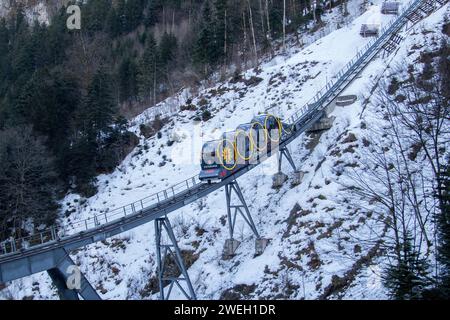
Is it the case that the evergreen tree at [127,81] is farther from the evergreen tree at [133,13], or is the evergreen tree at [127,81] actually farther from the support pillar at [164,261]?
the support pillar at [164,261]

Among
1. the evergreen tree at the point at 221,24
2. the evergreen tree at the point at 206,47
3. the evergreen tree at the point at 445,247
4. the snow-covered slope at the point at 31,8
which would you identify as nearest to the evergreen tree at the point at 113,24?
the evergreen tree at the point at 221,24

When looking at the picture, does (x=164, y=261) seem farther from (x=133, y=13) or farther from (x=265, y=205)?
(x=133, y=13)

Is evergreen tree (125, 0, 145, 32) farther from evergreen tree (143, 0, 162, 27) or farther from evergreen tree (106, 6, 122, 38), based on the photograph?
evergreen tree (106, 6, 122, 38)

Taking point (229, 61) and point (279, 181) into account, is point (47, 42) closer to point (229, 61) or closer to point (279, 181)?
point (229, 61)

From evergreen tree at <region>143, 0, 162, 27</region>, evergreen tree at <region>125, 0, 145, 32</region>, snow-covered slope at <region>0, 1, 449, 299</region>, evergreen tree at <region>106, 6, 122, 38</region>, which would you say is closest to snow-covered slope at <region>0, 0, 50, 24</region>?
evergreen tree at <region>106, 6, 122, 38</region>

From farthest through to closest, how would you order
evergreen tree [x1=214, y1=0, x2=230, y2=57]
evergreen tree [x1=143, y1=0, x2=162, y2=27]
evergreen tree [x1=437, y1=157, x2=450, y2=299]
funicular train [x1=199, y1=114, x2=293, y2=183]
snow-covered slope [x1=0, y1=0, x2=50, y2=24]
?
snow-covered slope [x1=0, y1=0, x2=50, y2=24], evergreen tree [x1=143, y1=0, x2=162, y2=27], evergreen tree [x1=214, y1=0, x2=230, y2=57], funicular train [x1=199, y1=114, x2=293, y2=183], evergreen tree [x1=437, y1=157, x2=450, y2=299]

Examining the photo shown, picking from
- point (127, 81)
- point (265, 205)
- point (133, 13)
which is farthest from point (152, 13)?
point (265, 205)
